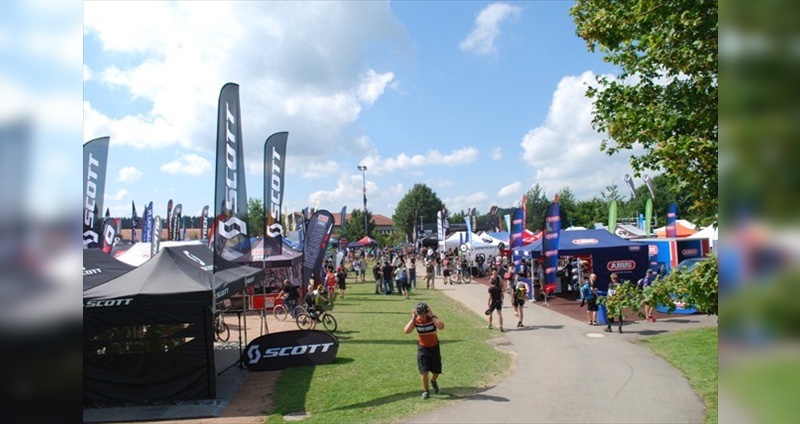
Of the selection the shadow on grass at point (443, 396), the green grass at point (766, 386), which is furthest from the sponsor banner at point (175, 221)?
the green grass at point (766, 386)

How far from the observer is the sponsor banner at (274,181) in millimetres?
17312

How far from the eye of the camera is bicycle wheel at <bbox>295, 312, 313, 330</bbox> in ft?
55.1

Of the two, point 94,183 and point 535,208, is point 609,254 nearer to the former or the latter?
point 94,183

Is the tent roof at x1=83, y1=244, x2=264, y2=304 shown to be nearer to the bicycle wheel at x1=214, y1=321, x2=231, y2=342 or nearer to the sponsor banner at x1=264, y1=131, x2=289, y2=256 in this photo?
the bicycle wheel at x1=214, y1=321, x2=231, y2=342

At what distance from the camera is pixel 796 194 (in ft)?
2.25

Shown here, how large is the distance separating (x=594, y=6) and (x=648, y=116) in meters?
2.51

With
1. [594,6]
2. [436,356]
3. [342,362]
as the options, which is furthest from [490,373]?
[594,6]

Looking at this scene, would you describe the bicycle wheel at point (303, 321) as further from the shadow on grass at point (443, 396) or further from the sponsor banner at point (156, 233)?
the sponsor banner at point (156, 233)

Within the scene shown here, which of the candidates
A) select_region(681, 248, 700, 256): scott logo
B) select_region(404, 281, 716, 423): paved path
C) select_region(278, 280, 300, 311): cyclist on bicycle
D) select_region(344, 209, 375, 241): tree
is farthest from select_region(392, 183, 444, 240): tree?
select_region(404, 281, 716, 423): paved path

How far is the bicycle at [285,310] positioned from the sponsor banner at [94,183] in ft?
22.3

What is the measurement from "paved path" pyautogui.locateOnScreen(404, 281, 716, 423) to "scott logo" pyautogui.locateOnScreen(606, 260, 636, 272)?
6723 millimetres

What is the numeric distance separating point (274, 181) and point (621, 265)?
14610 millimetres

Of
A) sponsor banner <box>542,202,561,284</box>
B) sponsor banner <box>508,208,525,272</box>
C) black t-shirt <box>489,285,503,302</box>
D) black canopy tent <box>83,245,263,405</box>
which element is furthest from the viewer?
sponsor banner <box>508,208,525,272</box>

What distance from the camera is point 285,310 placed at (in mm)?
19406
